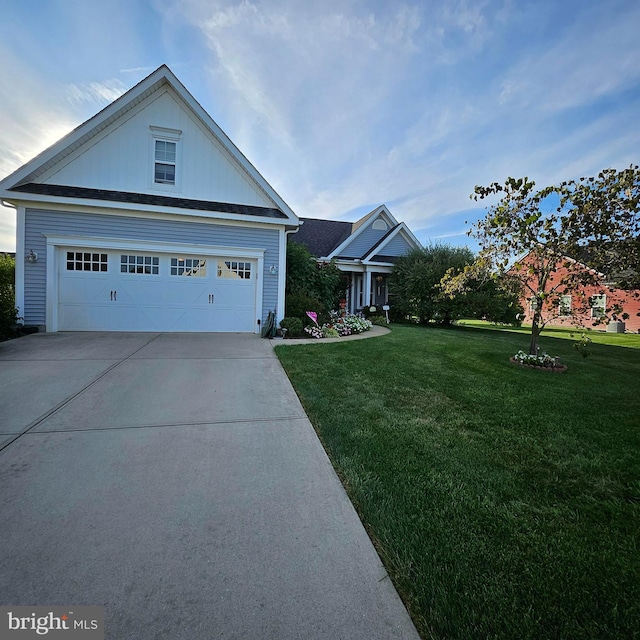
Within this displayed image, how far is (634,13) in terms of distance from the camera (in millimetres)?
5527

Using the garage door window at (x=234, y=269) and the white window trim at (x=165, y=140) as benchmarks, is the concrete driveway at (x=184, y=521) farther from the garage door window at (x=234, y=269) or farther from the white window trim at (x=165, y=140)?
Result: the white window trim at (x=165, y=140)

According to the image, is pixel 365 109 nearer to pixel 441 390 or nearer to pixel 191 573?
pixel 441 390

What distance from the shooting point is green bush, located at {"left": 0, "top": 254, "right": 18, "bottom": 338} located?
24.5 ft

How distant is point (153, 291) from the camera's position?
359 inches

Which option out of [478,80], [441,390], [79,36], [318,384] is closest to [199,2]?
[79,36]

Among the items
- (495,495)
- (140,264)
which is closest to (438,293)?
(140,264)

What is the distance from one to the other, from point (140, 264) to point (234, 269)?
263 cm

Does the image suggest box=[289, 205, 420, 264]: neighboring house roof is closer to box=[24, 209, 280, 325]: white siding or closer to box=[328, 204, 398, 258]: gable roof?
box=[328, 204, 398, 258]: gable roof

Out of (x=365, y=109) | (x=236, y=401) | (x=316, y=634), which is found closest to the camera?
(x=316, y=634)

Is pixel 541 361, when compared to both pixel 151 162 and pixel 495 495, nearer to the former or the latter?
pixel 495 495

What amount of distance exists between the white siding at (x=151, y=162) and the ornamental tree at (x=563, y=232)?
6.60 metres

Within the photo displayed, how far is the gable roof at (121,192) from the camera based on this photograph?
8.16 m

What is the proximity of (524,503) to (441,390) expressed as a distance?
2.64m
